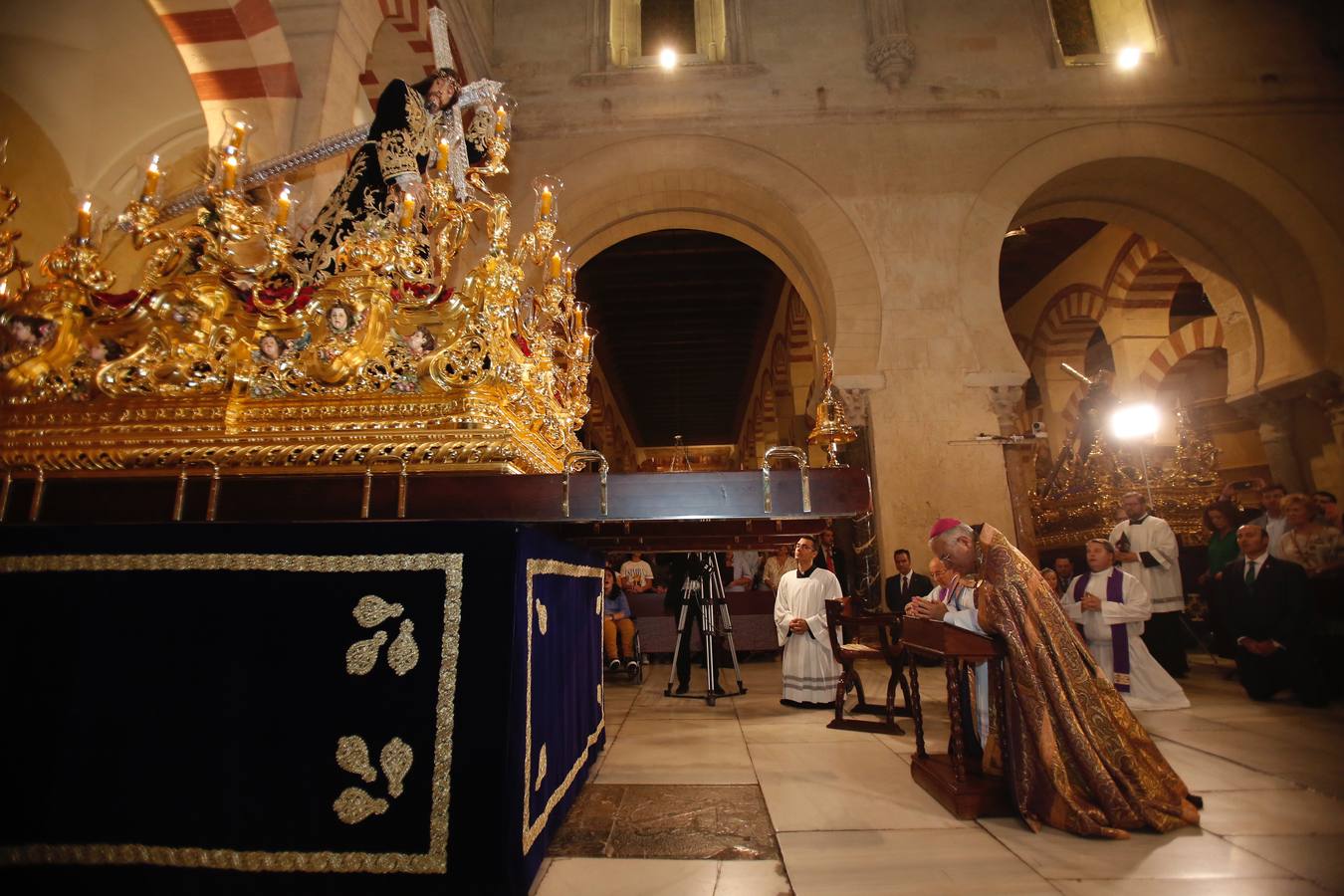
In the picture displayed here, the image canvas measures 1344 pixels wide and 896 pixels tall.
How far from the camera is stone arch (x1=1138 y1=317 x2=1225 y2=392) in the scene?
385 inches

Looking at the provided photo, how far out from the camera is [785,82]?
24.2ft

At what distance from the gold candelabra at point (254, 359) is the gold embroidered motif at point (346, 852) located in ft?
1.07

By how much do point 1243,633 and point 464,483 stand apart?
204 inches

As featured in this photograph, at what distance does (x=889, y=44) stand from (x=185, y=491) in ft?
26.3

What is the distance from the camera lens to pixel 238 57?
13.7 feet

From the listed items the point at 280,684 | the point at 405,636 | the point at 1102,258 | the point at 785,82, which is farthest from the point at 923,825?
the point at 1102,258

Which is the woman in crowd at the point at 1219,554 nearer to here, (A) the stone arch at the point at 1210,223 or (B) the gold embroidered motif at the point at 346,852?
(A) the stone arch at the point at 1210,223

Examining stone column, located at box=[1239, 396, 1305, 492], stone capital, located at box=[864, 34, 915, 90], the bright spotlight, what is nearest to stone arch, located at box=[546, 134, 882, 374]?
stone capital, located at box=[864, 34, 915, 90]

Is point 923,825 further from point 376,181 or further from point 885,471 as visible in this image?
point 885,471

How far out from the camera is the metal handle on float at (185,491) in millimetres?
1786

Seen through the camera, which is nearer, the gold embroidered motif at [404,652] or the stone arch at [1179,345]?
the gold embroidered motif at [404,652]

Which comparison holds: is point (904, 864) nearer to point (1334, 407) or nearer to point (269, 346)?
point (269, 346)

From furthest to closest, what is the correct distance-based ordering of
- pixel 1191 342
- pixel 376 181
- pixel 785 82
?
pixel 1191 342 → pixel 785 82 → pixel 376 181

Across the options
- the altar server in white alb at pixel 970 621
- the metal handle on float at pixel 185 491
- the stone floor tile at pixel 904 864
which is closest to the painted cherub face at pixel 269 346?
the metal handle on float at pixel 185 491
